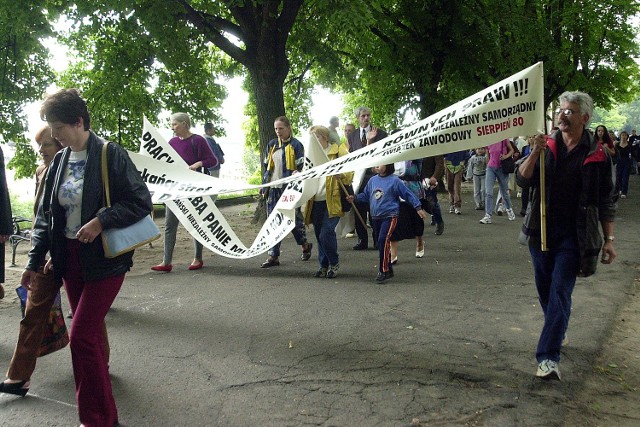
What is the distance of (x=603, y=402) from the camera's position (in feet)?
13.0

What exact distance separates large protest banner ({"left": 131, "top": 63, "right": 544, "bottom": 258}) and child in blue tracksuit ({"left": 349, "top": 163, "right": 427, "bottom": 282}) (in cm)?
79

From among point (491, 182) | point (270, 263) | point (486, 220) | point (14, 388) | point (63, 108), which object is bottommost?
point (14, 388)

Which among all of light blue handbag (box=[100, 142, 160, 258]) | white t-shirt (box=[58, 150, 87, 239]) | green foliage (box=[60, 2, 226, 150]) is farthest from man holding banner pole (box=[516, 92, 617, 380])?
green foliage (box=[60, 2, 226, 150])

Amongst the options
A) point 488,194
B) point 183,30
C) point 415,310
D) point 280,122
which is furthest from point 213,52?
point 415,310

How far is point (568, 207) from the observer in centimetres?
432

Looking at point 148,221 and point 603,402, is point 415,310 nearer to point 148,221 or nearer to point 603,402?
point 603,402

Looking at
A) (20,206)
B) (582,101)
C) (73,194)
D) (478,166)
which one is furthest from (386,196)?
(20,206)

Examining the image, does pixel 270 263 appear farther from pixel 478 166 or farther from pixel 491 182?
pixel 478 166

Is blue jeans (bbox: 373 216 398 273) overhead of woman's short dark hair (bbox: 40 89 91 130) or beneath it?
beneath

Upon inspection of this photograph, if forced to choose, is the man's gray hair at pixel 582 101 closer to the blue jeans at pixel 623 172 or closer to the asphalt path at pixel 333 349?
the asphalt path at pixel 333 349

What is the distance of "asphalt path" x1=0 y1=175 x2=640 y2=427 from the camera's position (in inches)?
153

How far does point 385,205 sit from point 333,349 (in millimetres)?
2880

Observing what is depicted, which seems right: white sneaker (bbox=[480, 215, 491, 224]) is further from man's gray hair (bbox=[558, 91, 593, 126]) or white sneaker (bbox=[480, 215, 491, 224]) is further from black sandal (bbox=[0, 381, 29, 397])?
black sandal (bbox=[0, 381, 29, 397])

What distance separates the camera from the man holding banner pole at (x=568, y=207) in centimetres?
421
